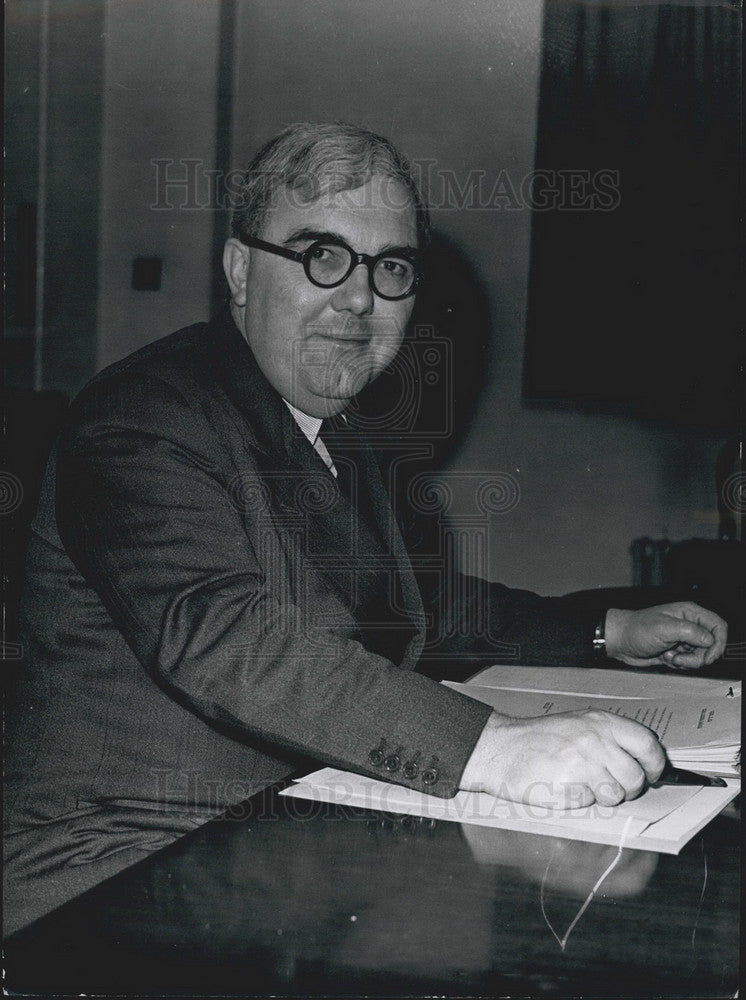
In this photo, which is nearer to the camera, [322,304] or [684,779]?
[684,779]

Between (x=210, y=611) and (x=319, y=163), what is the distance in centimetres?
57

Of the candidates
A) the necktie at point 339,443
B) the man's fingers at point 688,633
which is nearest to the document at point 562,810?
the man's fingers at point 688,633

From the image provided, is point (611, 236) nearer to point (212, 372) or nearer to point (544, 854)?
point (212, 372)

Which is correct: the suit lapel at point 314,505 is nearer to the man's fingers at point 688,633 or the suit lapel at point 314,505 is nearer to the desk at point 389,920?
the man's fingers at point 688,633

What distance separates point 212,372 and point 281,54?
2006mm

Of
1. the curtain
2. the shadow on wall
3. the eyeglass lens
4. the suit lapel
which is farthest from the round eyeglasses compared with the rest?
the curtain

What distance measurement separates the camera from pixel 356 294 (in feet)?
3.93

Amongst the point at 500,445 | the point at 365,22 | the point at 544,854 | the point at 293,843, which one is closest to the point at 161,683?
the point at 293,843

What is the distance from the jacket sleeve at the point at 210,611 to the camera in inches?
28.9

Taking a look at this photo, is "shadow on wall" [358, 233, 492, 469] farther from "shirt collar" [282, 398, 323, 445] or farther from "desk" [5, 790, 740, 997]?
"desk" [5, 790, 740, 997]

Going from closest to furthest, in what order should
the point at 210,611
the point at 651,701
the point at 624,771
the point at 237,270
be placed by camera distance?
the point at 624,771
the point at 210,611
the point at 651,701
the point at 237,270

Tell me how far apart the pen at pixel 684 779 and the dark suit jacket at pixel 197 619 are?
153mm

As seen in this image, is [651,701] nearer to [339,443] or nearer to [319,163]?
[339,443]

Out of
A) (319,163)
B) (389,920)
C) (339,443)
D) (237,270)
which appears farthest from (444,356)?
(389,920)
